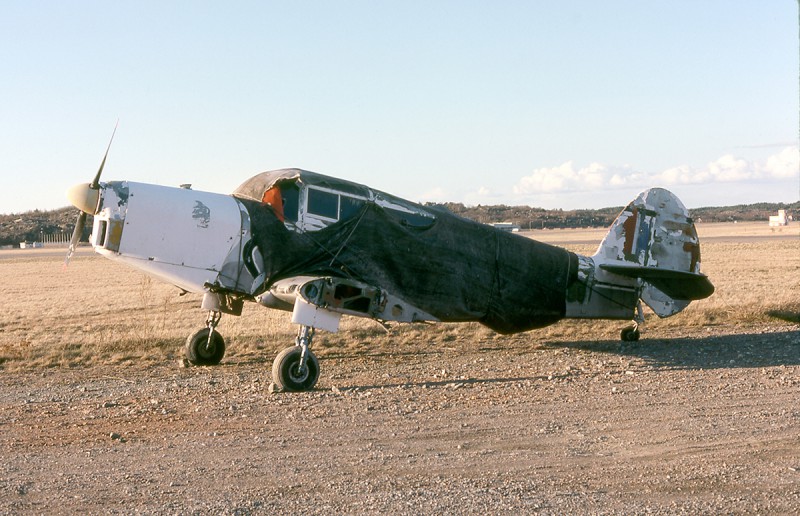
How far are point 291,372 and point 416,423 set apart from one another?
2374 millimetres

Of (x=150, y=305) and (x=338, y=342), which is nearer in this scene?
(x=338, y=342)

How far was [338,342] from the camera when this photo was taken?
46.3ft

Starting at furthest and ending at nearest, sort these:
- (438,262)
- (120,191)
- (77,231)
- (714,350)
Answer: (714,350), (438,262), (77,231), (120,191)

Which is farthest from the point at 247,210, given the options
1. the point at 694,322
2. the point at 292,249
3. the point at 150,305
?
the point at 150,305

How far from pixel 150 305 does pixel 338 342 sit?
1171 cm

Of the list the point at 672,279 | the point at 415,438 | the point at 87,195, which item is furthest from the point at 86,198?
→ the point at 672,279

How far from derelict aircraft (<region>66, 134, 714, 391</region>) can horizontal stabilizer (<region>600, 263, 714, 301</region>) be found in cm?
2

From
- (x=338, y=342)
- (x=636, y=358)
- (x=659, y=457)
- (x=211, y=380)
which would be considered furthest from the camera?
(x=338, y=342)

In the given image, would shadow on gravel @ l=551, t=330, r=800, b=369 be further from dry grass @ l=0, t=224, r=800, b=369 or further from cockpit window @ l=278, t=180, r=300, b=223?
cockpit window @ l=278, t=180, r=300, b=223

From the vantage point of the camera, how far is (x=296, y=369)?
32.6 ft

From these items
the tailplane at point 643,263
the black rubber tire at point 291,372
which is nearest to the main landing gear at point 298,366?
the black rubber tire at point 291,372

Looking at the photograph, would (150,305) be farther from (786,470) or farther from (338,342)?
(786,470)

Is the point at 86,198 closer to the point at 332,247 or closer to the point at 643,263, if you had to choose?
the point at 332,247

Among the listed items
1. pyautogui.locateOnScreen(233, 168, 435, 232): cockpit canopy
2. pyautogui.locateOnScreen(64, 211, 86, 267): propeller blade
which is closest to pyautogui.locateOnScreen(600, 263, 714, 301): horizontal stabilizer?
pyautogui.locateOnScreen(233, 168, 435, 232): cockpit canopy
